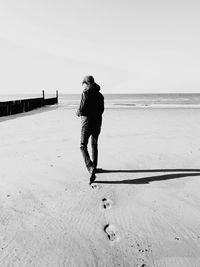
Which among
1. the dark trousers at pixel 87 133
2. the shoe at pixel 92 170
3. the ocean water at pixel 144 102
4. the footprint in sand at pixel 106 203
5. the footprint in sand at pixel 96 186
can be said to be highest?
the dark trousers at pixel 87 133

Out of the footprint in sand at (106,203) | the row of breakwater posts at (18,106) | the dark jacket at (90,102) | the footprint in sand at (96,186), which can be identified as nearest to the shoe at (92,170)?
the footprint in sand at (96,186)

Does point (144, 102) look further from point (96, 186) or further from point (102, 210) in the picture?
point (102, 210)

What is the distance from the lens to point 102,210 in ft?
13.1

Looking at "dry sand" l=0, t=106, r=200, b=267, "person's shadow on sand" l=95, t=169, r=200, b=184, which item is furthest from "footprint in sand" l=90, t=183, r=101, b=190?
"person's shadow on sand" l=95, t=169, r=200, b=184

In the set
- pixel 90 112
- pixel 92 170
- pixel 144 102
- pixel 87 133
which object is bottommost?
pixel 144 102

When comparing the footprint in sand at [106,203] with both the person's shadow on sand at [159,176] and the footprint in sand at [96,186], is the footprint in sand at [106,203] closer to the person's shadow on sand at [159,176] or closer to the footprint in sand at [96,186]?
the footprint in sand at [96,186]

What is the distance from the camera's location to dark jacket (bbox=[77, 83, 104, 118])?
522 centimetres

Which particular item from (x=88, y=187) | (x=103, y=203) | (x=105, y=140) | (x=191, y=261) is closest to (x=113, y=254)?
(x=191, y=261)

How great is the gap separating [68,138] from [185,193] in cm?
626

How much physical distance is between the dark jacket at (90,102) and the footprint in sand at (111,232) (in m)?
2.28

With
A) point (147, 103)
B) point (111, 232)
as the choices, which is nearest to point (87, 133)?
point (111, 232)

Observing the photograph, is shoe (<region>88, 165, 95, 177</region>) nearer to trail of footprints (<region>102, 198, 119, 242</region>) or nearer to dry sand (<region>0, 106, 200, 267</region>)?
dry sand (<region>0, 106, 200, 267</region>)

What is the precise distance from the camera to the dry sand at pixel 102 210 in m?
2.94

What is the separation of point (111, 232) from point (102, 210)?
2.02 ft
